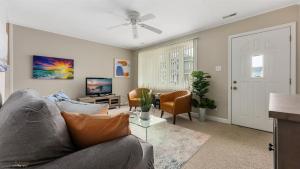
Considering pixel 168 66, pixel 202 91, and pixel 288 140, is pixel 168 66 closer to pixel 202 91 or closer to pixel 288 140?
pixel 202 91

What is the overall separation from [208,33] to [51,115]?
12.5 ft

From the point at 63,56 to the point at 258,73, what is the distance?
489 cm

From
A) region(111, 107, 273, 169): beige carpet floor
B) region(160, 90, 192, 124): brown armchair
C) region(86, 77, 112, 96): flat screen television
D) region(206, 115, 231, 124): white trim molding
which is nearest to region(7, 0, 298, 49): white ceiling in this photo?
region(86, 77, 112, 96): flat screen television

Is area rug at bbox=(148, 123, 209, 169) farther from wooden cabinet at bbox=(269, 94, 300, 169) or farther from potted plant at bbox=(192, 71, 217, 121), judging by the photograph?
wooden cabinet at bbox=(269, 94, 300, 169)

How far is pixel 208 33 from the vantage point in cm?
367

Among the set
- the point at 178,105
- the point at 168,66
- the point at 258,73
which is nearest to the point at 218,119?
the point at 178,105

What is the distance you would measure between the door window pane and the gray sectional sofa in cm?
314

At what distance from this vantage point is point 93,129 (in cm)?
85

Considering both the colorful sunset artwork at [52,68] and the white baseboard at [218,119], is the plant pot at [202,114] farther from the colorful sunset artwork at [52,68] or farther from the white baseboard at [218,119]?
the colorful sunset artwork at [52,68]

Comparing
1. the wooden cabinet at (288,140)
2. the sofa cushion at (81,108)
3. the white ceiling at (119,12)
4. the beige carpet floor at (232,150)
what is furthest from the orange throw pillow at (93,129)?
the white ceiling at (119,12)

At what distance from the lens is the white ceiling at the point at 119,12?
98.5 inches

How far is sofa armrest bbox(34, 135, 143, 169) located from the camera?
678 mm

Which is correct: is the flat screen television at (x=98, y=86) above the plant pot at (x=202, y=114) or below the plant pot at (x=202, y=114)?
above

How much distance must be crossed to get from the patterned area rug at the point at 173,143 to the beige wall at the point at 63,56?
2.70 meters
